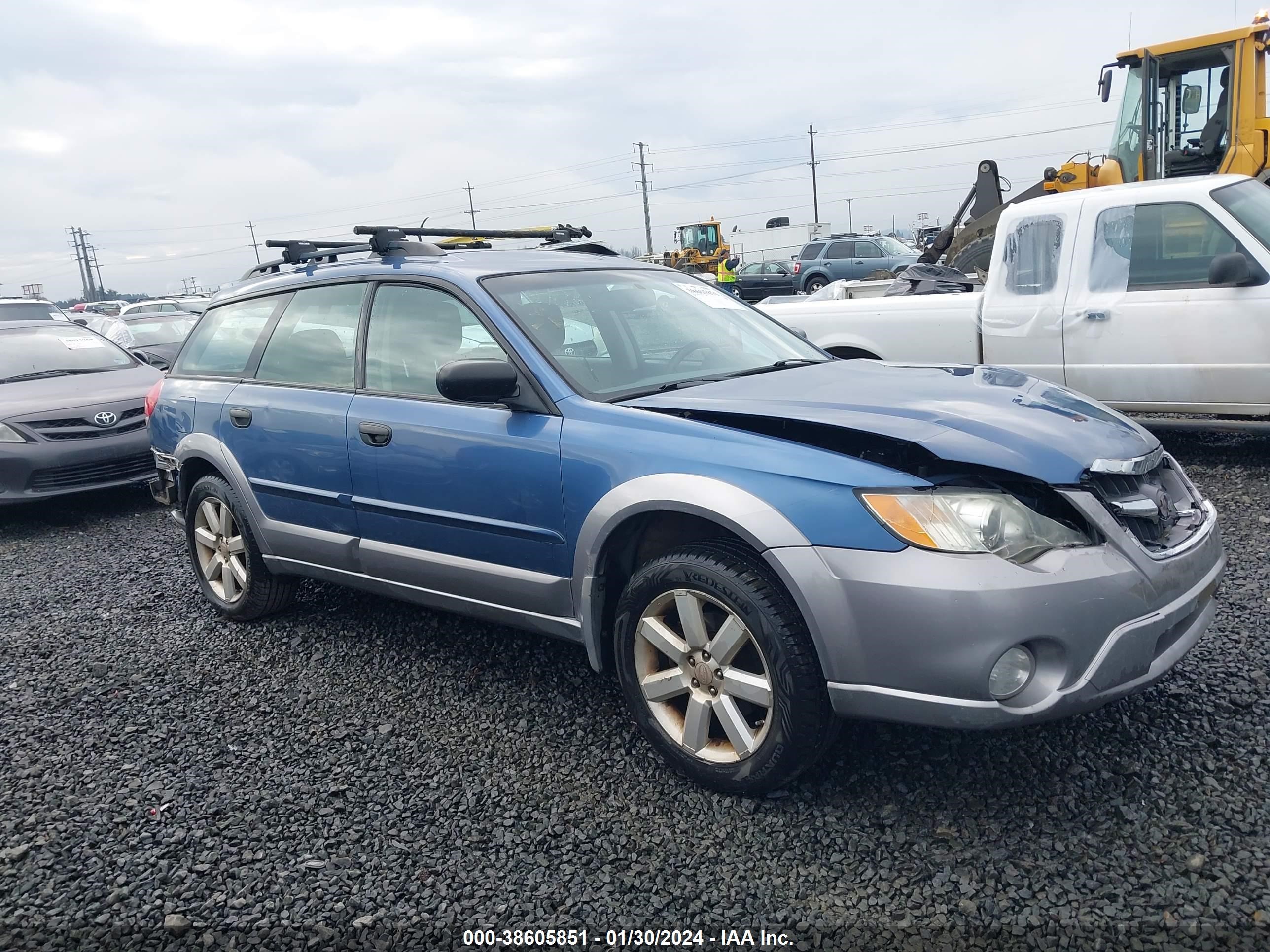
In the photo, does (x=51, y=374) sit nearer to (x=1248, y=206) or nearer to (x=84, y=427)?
(x=84, y=427)

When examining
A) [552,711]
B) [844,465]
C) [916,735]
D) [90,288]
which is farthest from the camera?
[90,288]

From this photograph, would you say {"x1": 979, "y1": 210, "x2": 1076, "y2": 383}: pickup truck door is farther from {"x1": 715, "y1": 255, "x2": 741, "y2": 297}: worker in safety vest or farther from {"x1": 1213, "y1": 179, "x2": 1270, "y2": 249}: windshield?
{"x1": 715, "y1": 255, "x2": 741, "y2": 297}: worker in safety vest

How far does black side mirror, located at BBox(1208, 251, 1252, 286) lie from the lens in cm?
566

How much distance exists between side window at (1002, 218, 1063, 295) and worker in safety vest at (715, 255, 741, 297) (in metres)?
20.8

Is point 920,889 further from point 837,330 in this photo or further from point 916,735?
point 837,330

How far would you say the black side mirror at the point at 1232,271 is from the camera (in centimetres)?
566

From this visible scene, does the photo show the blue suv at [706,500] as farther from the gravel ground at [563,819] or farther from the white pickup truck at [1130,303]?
the white pickup truck at [1130,303]

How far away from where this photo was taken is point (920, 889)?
2.36 metres

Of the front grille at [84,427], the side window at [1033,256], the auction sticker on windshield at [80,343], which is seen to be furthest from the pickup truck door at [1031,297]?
the auction sticker on windshield at [80,343]

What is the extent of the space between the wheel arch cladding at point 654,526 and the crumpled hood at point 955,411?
0.29 m

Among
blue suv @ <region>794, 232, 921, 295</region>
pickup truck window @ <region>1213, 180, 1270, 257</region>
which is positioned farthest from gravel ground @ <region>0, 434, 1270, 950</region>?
blue suv @ <region>794, 232, 921, 295</region>

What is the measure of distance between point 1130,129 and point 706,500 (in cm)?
1116

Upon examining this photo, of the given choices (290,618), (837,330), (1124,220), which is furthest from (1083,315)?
(290,618)

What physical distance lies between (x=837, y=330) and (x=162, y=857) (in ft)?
18.9
